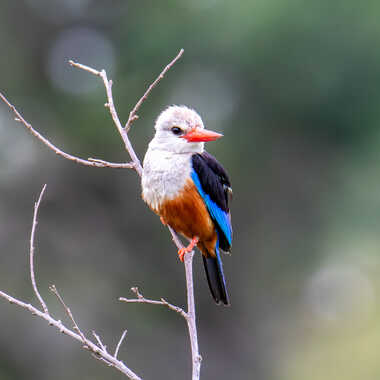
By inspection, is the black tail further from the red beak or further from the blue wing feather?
the red beak

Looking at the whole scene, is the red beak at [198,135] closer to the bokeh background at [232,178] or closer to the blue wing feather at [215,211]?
the blue wing feather at [215,211]

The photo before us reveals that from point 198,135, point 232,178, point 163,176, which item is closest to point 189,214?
point 163,176

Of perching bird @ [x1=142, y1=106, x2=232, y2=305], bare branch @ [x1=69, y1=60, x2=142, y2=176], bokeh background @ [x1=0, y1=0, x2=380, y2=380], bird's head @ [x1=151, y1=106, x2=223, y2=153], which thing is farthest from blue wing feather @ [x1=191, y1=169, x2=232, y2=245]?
Answer: bokeh background @ [x1=0, y1=0, x2=380, y2=380]

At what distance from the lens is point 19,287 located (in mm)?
11680

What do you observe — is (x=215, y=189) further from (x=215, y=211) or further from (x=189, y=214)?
(x=189, y=214)

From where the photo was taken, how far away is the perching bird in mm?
3721

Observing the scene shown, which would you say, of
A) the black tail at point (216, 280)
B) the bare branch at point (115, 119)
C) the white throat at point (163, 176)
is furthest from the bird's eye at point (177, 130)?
the black tail at point (216, 280)

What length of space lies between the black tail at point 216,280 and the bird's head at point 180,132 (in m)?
0.64

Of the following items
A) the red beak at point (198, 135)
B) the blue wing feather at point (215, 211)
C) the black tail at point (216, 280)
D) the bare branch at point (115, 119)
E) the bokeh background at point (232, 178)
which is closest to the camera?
the bare branch at point (115, 119)

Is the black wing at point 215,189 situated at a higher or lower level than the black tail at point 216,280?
higher

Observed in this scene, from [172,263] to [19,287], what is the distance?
9.68 feet

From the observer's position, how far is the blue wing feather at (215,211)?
3.80m

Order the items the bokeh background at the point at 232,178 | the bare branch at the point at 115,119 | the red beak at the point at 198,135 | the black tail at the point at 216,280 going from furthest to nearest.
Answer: the bokeh background at the point at 232,178 < the black tail at the point at 216,280 < the red beak at the point at 198,135 < the bare branch at the point at 115,119

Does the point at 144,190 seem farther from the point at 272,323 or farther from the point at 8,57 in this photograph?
the point at 272,323
